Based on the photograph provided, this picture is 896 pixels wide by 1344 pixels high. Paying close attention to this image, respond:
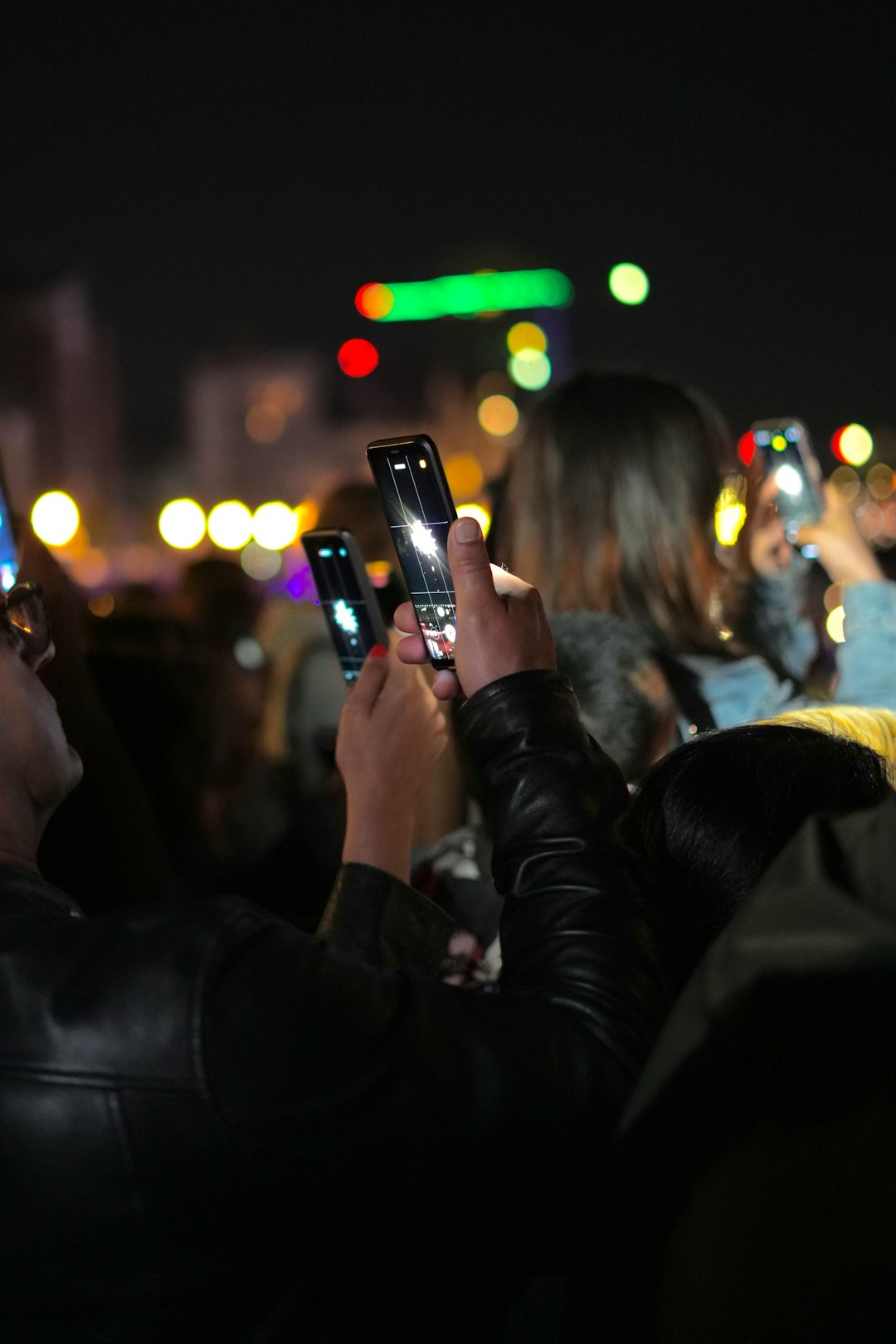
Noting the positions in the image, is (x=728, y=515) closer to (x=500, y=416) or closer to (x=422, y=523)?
(x=422, y=523)

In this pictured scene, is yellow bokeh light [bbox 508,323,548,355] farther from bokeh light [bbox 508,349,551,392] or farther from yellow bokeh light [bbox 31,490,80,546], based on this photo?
yellow bokeh light [bbox 31,490,80,546]

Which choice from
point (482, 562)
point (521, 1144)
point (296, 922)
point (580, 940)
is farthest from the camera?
point (296, 922)

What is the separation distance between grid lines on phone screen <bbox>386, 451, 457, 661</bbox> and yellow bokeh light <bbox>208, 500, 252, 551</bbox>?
1568 centimetres

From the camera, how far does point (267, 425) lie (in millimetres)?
103125

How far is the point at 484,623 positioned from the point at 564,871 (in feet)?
1.12

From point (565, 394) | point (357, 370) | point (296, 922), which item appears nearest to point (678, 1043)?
point (296, 922)

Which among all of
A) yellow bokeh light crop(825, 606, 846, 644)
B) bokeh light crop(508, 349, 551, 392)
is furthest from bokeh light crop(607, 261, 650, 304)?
bokeh light crop(508, 349, 551, 392)

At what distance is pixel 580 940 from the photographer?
1620mm

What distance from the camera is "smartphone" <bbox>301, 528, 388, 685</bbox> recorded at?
2.53 metres

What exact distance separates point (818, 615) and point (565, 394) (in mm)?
2518

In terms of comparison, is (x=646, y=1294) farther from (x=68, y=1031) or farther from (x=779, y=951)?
(x=68, y=1031)

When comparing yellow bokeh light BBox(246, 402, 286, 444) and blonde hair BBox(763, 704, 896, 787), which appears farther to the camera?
yellow bokeh light BBox(246, 402, 286, 444)

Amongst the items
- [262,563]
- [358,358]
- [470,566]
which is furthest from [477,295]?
[470,566]

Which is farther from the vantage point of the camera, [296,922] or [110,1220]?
[296,922]
